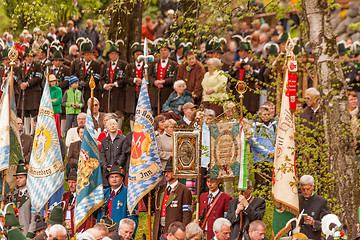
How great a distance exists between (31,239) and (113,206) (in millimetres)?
1602

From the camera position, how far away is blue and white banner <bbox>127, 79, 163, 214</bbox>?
13008mm

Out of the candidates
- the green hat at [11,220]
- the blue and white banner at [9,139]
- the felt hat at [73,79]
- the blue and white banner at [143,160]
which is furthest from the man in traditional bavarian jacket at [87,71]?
the green hat at [11,220]

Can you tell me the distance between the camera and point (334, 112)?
485 inches

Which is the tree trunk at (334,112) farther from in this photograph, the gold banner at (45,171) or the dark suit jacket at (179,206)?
the gold banner at (45,171)

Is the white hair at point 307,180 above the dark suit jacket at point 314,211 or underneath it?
above

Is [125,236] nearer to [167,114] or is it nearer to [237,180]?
[237,180]

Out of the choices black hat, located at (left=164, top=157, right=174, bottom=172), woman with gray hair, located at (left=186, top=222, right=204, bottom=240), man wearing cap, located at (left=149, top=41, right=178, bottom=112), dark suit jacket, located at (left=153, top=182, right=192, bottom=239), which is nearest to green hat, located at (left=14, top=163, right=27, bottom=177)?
black hat, located at (left=164, top=157, right=174, bottom=172)

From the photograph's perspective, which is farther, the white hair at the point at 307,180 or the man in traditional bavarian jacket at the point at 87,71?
the man in traditional bavarian jacket at the point at 87,71

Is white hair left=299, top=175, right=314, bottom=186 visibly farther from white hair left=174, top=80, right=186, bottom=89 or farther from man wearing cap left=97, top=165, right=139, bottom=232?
white hair left=174, top=80, right=186, bottom=89

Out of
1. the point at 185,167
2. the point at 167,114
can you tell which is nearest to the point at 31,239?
the point at 185,167

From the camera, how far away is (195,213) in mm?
12859

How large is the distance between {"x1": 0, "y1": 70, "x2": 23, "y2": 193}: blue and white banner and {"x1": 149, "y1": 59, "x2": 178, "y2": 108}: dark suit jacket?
4534 millimetres

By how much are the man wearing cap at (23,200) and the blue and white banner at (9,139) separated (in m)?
0.16

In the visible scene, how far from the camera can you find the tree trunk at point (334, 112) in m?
12.1
